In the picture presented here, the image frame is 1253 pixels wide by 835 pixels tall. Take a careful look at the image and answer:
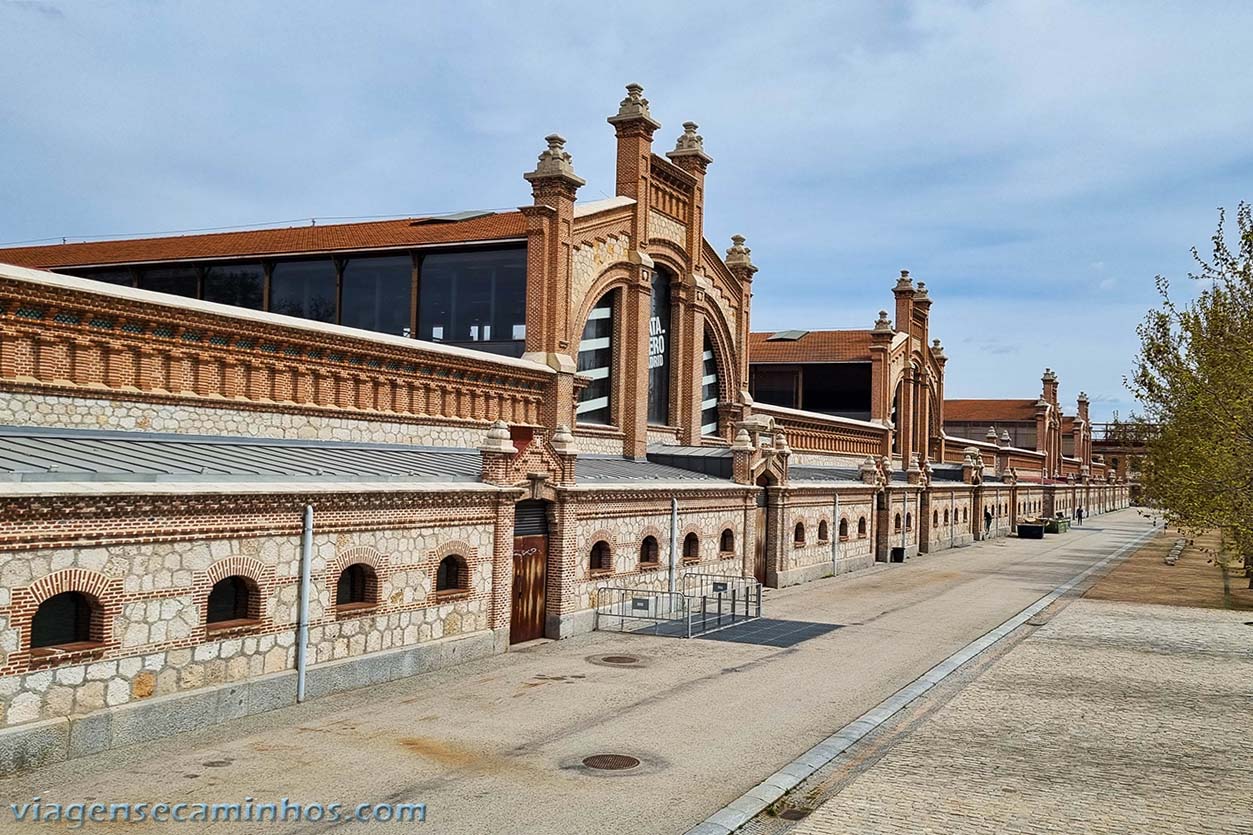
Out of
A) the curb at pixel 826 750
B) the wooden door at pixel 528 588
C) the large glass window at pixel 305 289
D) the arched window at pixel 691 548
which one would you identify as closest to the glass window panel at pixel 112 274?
the large glass window at pixel 305 289

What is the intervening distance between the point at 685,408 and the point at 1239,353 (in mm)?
16476

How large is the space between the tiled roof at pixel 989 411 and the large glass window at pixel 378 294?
83281 mm

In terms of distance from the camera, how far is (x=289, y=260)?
32562mm

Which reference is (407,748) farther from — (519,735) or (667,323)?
(667,323)

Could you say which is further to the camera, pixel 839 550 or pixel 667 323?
pixel 839 550

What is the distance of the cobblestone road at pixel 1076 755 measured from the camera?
11000 mm

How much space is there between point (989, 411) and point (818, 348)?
54.8 m

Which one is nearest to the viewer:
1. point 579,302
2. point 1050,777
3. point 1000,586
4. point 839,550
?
point 1050,777

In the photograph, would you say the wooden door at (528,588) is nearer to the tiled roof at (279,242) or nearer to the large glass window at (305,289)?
the tiled roof at (279,242)

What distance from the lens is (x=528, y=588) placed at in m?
21.7

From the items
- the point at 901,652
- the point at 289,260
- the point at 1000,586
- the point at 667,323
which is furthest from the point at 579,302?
the point at 1000,586

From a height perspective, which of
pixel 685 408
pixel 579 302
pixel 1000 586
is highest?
pixel 579 302

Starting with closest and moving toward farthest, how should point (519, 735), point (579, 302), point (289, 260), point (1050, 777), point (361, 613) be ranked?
point (1050, 777) < point (519, 735) < point (361, 613) < point (579, 302) < point (289, 260)

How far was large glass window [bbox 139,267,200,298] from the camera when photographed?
111 ft
